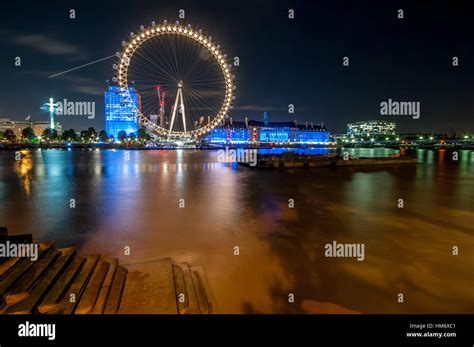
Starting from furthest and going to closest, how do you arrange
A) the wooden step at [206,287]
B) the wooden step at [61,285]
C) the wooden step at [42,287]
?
the wooden step at [206,287], the wooden step at [61,285], the wooden step at [42,287]

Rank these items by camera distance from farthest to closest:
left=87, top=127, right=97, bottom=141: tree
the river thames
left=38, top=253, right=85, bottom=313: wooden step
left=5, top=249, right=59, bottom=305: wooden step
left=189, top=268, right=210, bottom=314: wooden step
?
1. left=87, top=127, right=97, bottom=141: tree
2. the river thames
3. left=189, top=268, right=210, bottom=314: wooden step
4. left=5, top=249, right=59, bottom=305: wooden step
5. left=38, top=253, right=85, bottom=313: wooden step

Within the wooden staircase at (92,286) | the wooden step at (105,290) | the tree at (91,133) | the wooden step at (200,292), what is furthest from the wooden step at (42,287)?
the tree at (91,133)

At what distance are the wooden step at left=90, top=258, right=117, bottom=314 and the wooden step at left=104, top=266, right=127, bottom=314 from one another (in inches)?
2.2

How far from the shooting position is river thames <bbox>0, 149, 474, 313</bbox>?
6.21m

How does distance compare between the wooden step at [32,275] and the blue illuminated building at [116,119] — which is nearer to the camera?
the wooden step at [32,275]

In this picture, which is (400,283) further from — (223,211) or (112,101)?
(112,101)

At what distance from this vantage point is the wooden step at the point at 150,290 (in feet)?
16.4

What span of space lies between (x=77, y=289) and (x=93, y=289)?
0.27 meters

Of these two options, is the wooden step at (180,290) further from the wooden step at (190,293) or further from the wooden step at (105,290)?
the wooden step at (105,290)

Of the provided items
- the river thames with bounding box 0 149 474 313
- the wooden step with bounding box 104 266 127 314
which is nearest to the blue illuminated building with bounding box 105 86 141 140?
the river thames with bounding box 0 149 474 313

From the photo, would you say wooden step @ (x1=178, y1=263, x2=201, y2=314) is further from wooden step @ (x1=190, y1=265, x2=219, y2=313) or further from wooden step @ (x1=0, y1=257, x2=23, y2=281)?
wooden step @ (x1=0, y1=257, x2=23, y2=281)

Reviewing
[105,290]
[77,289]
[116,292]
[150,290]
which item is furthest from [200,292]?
[77,289]

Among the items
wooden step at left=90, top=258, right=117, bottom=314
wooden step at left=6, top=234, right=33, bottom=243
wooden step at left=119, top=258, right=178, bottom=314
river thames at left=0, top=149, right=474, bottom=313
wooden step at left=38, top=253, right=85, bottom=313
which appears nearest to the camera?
wooden step at left=38, top=253, right=85, bottom=313

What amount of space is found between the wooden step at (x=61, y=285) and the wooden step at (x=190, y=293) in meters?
2.24
